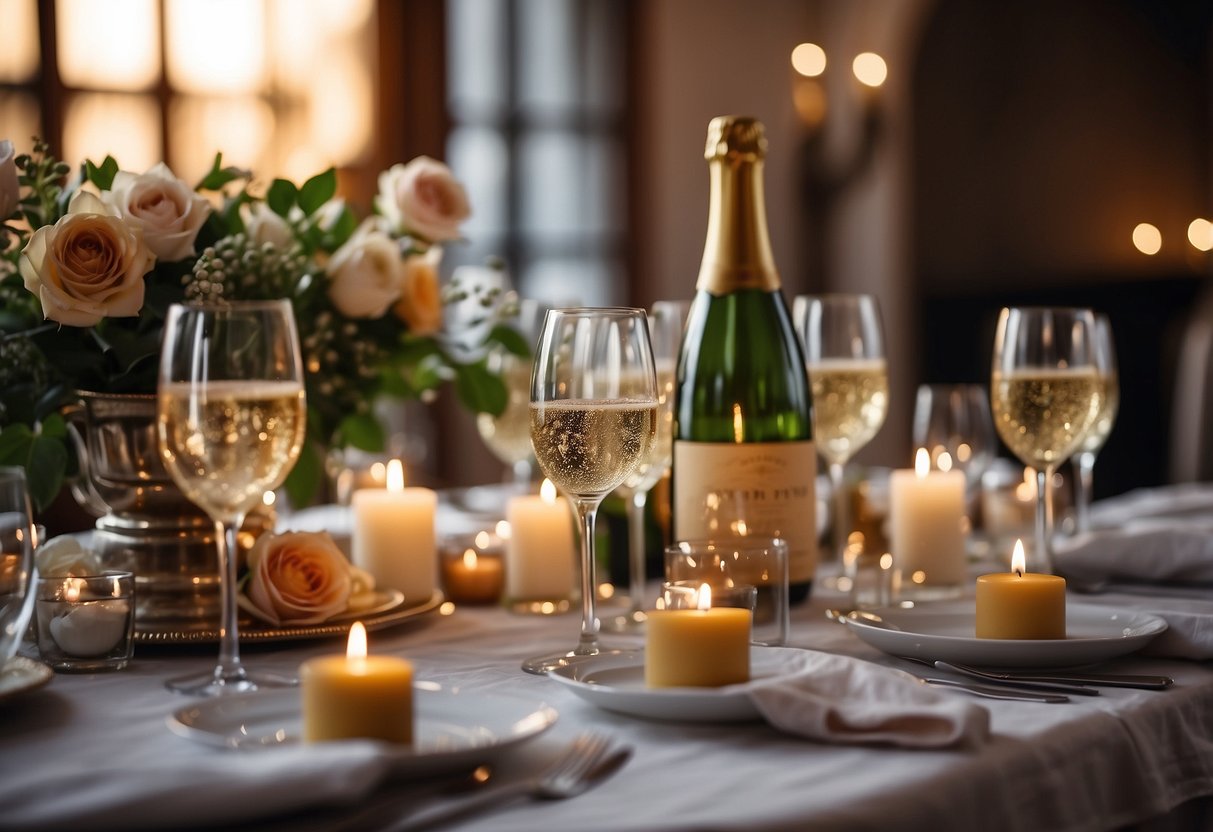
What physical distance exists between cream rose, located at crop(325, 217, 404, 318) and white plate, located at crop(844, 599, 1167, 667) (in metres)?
0.58

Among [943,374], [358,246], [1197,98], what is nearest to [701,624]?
[358,246]

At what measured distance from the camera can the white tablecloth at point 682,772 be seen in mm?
669

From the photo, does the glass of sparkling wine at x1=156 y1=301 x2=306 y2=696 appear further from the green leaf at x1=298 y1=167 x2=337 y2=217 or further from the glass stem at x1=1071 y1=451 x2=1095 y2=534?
the glass stem at x1=1071 y1=451 x2=1095 y2=534

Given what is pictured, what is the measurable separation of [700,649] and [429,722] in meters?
0.17

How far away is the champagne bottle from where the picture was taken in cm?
129

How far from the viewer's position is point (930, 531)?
56.0 inches

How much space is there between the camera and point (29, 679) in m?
0.90

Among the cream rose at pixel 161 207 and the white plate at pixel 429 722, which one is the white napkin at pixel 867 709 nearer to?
the white plate at pixel 429 722

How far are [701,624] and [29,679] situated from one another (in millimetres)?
444

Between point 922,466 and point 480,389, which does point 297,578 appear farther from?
point 922,466

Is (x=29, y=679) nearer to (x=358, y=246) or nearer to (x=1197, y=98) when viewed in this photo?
(x=358, y=246)

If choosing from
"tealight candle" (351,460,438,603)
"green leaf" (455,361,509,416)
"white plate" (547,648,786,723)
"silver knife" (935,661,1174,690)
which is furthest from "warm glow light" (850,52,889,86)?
"white plate" (547,648,786,723)

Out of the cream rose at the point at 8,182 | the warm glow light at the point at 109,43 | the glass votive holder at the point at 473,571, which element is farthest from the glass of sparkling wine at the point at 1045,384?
the warm glow light at the point at 109,43

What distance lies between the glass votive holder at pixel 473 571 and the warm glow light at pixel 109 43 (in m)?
3.12
